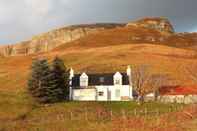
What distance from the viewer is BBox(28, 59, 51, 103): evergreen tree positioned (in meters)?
73.7

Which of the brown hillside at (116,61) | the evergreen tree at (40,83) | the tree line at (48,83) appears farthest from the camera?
the brown hillside at (116,61)

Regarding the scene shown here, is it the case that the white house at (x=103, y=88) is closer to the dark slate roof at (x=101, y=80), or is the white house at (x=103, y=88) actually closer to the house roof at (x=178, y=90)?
the dark slate roof at (x=101, y=80)

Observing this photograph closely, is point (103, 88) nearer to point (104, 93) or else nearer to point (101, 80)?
point (104, 93)

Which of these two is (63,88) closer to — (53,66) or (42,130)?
(53,66)

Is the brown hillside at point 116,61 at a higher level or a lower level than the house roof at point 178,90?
higher

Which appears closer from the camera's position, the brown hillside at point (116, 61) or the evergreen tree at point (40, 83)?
the evergreen tree at point (40, 83)

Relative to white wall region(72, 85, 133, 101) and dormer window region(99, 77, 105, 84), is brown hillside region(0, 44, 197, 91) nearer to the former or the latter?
white wall region(72, 85, 133, 101)

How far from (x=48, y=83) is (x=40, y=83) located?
51.1 inches

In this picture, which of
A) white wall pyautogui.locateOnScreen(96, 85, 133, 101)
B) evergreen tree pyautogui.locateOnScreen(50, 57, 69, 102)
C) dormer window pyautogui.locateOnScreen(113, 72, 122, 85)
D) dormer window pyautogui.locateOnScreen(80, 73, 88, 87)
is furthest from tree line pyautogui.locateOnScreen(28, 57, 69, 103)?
dormer window pyautogui.locateOnScreen(113, 72, 122, 85)

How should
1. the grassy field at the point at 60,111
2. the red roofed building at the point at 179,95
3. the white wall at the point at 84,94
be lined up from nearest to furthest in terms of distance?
the grassy field at the point at 60,111 < the red roofed building at the point at 179,95 < the white wall at the point at 84,94

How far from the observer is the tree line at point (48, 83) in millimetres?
73812

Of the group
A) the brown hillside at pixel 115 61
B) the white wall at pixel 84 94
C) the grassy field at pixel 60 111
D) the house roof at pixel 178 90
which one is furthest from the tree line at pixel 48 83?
the brown hillside at pixel 115 61

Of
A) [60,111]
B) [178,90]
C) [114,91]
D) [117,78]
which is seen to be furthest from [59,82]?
[178,90]

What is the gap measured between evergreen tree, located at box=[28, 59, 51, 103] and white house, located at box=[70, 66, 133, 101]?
898 centimetres
